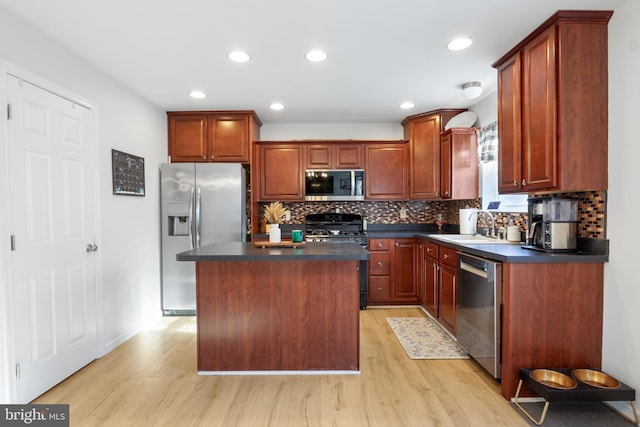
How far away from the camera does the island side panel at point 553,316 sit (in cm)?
216

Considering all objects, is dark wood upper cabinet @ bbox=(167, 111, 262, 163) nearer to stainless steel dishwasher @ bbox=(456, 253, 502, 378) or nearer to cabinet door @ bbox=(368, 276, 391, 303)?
cabinet door @ bbox=(368, 276, 391, 303)

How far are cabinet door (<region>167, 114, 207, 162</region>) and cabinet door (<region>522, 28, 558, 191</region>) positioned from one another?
3421 millimetres

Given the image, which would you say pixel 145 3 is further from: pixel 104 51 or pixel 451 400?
pixel 451 400


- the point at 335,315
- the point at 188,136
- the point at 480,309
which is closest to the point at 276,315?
the point at 335,315

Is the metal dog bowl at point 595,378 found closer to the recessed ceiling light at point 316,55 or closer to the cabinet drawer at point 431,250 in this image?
the cabinet drawer at point 431,250

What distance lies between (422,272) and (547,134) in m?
2.18

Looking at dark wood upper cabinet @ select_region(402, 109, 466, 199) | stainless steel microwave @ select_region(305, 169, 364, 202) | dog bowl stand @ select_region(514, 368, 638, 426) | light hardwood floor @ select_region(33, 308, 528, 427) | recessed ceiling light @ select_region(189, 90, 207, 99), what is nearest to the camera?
dog bowl stand @ select_region(514, 368, 638, 426)

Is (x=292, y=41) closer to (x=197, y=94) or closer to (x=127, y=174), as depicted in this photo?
(x=197, y=94)

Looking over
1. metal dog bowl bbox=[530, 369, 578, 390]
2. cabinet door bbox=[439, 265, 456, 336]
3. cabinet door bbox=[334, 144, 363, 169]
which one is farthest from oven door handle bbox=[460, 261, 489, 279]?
cabinet door bbox=[334, 144, 363, 169]

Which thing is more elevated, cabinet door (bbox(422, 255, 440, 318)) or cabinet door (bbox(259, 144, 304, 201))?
cabinet door (bbox(259, 144, 304, 201))

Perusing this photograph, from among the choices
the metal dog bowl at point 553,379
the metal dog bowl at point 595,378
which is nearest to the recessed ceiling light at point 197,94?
the metal dog bowl at point 553,379

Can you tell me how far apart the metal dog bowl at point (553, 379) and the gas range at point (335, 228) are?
2361 mm

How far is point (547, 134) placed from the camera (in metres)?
2.22

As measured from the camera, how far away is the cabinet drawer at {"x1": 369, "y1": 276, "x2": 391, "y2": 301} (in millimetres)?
4246
